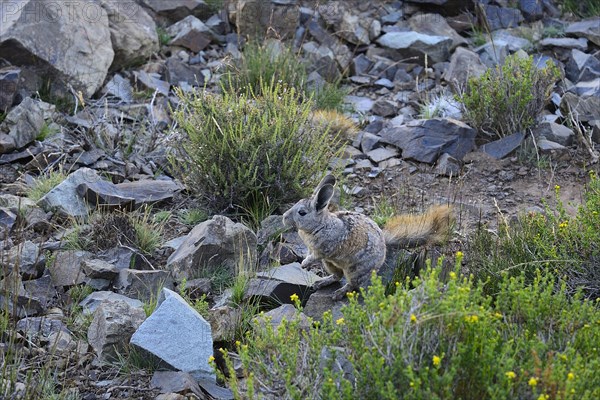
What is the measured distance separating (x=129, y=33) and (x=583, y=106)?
201 inches

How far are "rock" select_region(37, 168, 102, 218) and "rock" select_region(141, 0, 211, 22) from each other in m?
4.61

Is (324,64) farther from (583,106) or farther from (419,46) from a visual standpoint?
(583,106)

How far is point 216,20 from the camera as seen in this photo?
37.6ft

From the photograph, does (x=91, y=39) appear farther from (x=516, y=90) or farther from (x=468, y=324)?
(x=468, y=324)

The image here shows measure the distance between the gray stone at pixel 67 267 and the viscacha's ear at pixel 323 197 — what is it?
5.98 ft

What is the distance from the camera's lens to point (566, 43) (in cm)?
1095

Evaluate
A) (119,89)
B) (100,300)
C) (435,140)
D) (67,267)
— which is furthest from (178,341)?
(119,89)

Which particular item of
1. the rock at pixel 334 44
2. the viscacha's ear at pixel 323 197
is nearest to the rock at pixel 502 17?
the rock at pixel 334 44

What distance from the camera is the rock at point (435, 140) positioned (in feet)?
28.2

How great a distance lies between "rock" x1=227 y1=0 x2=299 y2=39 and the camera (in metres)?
11.0

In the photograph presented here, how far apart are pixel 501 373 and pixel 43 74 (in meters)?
6.92

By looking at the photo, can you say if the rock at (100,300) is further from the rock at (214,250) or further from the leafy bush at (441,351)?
the leafy bush at (441,351)

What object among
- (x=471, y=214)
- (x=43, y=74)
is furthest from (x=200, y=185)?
(x=43, y=74)

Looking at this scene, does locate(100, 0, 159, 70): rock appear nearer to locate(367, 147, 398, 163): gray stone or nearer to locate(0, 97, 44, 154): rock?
locate(0, 97, 44, 154): rock
